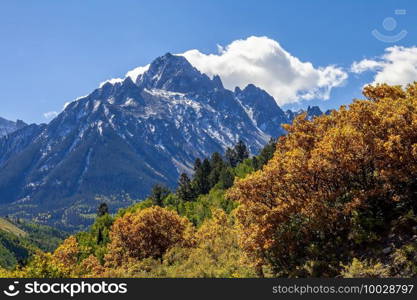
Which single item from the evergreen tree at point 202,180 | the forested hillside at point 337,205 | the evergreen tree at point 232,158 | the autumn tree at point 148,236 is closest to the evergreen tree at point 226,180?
the evergreen tree at point 202,180

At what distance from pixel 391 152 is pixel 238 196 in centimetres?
826

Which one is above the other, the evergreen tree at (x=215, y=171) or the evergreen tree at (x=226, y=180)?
the evergreen tree at (x=215, y=171)

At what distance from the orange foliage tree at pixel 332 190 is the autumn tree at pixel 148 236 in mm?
26719

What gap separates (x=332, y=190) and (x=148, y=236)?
3055cm

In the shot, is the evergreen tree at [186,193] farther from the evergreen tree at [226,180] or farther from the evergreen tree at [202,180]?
the evergreen tree at [226,180]

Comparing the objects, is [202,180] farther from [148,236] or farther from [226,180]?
[148,236]

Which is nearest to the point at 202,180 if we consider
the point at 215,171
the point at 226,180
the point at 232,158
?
the point at 215,171

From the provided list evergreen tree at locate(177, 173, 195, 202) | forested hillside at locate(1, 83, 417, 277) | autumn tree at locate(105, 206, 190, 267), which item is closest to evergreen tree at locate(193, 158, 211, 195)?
evergreen tree at locate(177, 173, 195, 202)

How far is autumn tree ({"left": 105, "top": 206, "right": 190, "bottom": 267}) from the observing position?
162ft

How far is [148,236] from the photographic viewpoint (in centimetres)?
4988

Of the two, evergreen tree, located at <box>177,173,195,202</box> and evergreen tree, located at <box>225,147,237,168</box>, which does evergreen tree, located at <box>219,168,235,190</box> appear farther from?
evergreen tree, located at <box>225,147,237,168</box>

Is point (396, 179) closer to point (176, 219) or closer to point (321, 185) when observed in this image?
point (321, 185)

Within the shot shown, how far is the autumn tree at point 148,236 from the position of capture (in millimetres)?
49500

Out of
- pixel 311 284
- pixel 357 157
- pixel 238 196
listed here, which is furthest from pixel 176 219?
pixel 311 284
